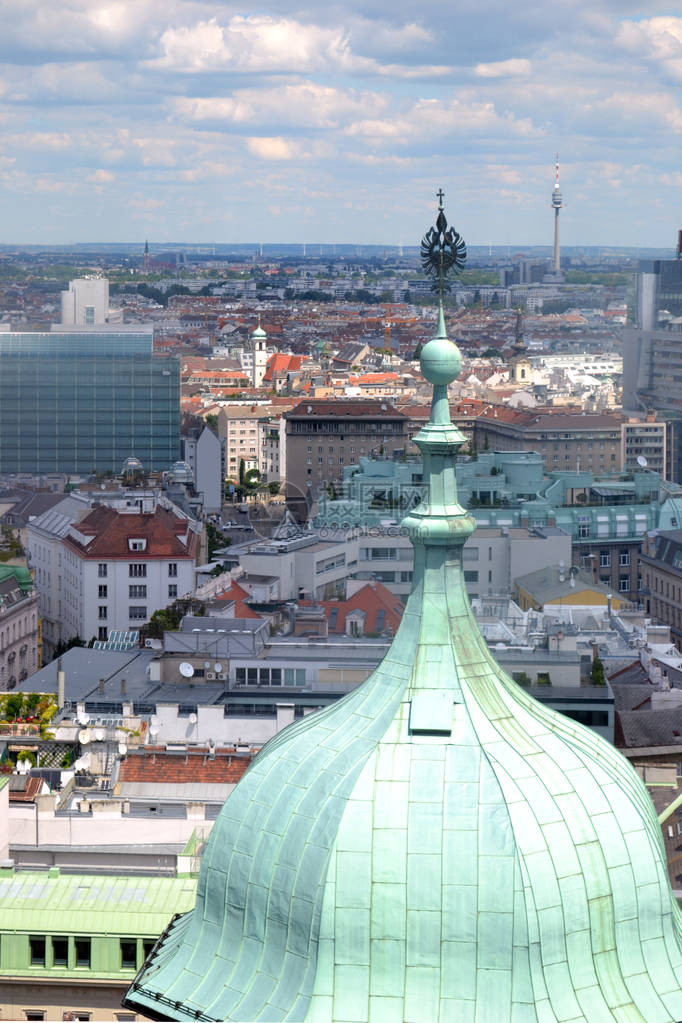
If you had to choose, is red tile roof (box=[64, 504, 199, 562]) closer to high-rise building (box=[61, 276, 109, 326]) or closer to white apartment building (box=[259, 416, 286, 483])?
white apartment building (box=[259, 416, 286, 483])

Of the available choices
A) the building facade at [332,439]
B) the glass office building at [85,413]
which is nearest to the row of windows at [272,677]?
the building facade at [332,439]

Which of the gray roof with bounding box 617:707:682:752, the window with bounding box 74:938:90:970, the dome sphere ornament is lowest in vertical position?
the gray roof with bounding box 617:707:682:752

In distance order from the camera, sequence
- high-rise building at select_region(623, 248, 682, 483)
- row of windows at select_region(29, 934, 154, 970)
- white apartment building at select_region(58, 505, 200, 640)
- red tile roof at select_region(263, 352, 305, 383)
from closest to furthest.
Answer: row of windows at select_region(29, 934, 154, 970) < white apartment building at select_region(58, 505, 200, 640) < high-rise building at select_region(623, 248, 682, 483) < red tile roof at select_region(263, 352, 305, 383)

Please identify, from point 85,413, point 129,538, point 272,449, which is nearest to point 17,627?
point 129,538

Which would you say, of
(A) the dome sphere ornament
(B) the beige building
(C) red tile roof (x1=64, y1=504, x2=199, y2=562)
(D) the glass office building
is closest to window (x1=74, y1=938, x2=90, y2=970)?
(A) the dome sphere ornament

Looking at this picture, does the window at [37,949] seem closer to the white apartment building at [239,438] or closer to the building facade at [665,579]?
the building facade at [665,579]

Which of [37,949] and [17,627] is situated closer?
[37,949]

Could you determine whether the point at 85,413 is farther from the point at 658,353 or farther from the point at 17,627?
the point at 17,627
